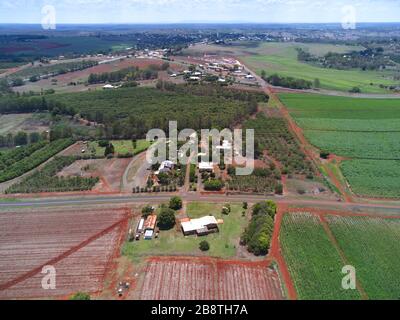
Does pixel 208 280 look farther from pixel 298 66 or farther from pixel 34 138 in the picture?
pixel 298 66

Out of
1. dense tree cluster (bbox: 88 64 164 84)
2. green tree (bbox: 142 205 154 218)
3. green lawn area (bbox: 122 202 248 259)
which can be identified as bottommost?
green lawn area (bbox: 122 202 248 259)

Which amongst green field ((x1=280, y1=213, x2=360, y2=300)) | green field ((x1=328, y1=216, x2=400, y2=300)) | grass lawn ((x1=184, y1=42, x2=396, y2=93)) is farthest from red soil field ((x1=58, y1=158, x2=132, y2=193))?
grass lawn ((x1=184, y1=42, x2=396, y2=93))

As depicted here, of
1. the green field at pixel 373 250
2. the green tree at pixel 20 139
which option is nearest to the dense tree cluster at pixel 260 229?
the green field at pixel 373 250

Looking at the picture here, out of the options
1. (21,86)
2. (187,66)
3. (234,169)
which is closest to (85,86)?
(21,86)

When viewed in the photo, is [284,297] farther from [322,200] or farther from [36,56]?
[36,56]

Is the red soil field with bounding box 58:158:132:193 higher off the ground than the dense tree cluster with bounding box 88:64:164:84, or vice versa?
the dense tree cluster with bounding box 88:64:164:84

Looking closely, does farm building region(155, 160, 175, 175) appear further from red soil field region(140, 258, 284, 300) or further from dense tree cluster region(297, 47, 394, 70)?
dense tree cluster region(297, 47, 394, 70)

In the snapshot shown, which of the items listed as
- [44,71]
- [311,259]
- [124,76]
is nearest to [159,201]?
[311,259]
